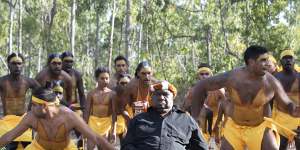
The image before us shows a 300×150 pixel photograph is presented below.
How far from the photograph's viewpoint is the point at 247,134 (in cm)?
591

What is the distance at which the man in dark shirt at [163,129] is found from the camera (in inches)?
175

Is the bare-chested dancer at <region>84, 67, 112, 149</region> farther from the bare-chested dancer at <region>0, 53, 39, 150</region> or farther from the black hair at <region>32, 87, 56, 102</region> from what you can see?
the black hair at <region>32, 87, 56, 102</region>

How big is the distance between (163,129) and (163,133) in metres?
0.03

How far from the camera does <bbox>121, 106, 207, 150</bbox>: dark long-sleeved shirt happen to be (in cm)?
445

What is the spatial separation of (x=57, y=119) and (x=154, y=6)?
19653 millimetres

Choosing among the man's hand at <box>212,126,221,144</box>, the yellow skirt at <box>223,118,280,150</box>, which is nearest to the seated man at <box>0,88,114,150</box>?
the yellow skirt at <box>223,118,280,150</box>

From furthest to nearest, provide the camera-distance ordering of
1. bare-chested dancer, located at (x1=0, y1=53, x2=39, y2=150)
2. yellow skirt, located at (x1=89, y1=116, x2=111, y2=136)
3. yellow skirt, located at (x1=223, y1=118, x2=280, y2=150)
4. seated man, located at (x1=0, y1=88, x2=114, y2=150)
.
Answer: yellow skirt, located at (x1=89, y1=116, x2=111, y2=136) → bare-chested dancer, located at (x1=0, y1=53, x2=39, y2=150) → yellow skirt, located at (x1=223, y1=118, x2=280, y2=150) → seated man, located at (x1=0, y1=88, x2=114, y2=150)

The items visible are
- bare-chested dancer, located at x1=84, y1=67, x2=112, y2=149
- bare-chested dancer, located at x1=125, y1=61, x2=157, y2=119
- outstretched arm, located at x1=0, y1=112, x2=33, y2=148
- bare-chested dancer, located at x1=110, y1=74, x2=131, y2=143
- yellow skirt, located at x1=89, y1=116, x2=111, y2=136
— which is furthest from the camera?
yellow skirt, located at x1=89, y1=116, x2=111, y2=136

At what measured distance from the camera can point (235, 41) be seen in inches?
1054

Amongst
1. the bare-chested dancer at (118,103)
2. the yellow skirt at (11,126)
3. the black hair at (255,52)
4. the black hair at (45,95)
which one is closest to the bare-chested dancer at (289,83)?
the bare-chested dancer at (118,103)

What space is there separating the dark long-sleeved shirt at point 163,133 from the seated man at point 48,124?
94 cm

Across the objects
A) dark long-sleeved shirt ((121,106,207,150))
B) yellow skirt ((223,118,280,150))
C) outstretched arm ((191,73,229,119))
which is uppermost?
outstretched arm ((191,73,229,119))

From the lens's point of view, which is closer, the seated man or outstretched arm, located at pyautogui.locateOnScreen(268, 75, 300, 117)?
the seated man

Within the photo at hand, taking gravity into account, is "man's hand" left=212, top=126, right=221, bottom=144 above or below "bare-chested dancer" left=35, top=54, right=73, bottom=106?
below
